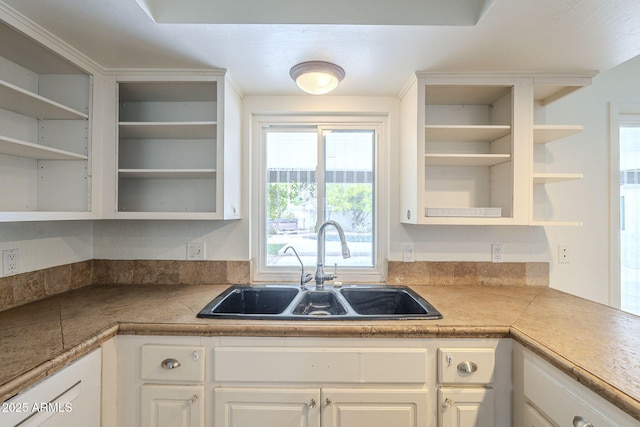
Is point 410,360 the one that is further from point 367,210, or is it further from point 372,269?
point 367,210

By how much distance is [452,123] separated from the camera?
1.80 meters

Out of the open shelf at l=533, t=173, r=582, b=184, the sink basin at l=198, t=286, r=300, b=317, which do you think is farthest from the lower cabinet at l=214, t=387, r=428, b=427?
the open shelf at l=533, t=173, r=582, b=184

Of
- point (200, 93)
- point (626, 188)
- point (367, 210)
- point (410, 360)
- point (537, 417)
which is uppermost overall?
point (200, 93)

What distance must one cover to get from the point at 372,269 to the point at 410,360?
0.78 metres

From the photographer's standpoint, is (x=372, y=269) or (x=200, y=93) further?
(x=372, y=269)

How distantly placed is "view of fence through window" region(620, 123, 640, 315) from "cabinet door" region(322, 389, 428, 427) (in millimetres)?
1700

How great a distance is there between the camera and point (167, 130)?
1604 mm

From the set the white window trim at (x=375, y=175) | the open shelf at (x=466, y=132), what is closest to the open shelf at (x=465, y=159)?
the open shelf at (x=466, y=132)

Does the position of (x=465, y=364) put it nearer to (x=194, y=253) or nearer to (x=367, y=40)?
(x=367, y=40)

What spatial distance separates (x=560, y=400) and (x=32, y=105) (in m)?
2.36

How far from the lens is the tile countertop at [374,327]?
0.83 metres

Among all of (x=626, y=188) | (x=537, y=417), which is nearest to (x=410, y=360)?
(x=537, y=417)

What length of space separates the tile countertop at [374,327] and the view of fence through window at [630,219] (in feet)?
2.23

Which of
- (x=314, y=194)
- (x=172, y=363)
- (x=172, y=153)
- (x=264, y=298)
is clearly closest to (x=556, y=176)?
(x=314, y=194)
